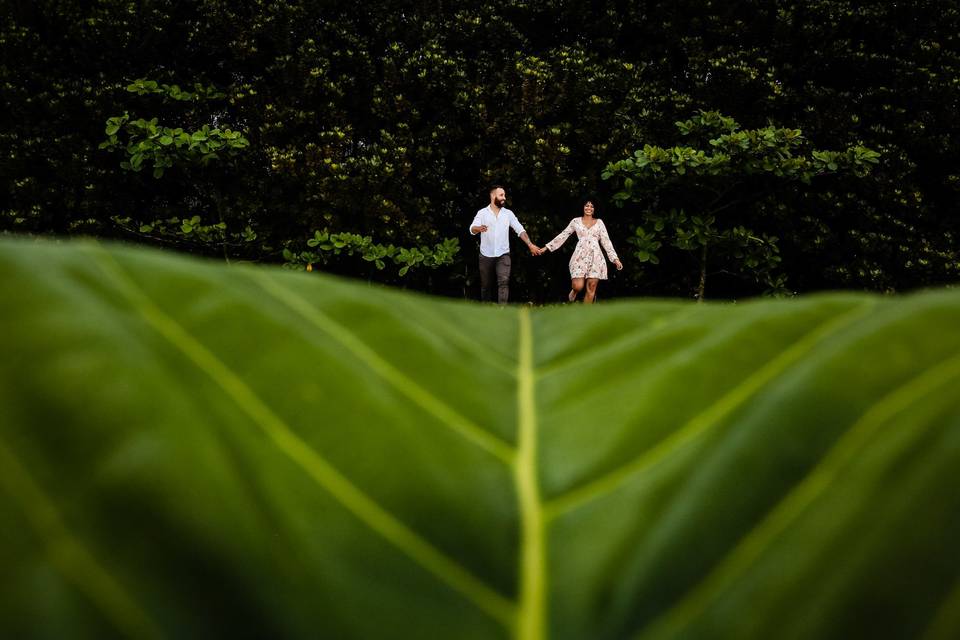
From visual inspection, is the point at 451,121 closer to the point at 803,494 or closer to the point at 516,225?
the point at 516,225

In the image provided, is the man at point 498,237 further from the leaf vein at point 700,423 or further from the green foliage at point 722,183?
the leaf vein at point 700,423

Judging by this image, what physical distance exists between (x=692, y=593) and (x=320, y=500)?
0.22 meters

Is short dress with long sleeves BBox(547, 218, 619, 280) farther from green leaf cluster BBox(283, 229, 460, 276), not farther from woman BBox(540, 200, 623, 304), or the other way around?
green leaf cluster BBox(283, 229, 460, 276)

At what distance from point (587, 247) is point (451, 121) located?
2.59 meters

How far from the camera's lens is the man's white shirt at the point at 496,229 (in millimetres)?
8805

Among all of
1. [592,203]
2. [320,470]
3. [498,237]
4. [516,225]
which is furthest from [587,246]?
[320,470]

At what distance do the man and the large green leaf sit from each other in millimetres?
8281

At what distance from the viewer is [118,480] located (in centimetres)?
37

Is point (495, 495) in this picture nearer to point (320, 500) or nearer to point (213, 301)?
point (320, 500)

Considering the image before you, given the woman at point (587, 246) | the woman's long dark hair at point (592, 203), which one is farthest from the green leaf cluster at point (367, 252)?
the woman's long dark hair at point (592, 203)

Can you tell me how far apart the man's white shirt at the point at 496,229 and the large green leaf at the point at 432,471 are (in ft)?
27.3

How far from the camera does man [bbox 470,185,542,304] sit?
28.9ft

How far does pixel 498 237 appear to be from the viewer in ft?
29.0

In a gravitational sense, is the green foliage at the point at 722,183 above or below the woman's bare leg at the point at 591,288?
above
